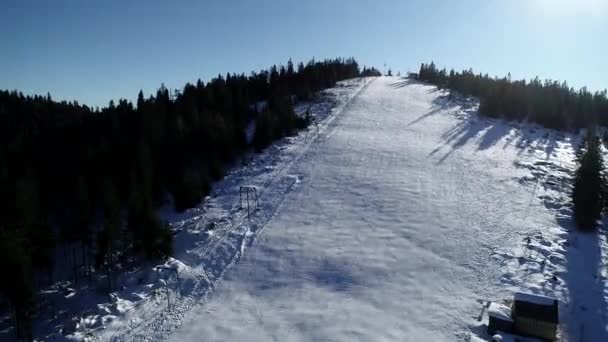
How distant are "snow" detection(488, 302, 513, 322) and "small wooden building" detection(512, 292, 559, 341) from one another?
482 millimetres

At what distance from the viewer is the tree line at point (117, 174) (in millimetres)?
35031

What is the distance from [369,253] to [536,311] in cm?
1270

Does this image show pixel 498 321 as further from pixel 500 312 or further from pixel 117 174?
pixel 117 174

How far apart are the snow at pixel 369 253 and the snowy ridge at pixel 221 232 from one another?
5.3 inches

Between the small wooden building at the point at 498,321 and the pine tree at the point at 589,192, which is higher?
the pine tree at the point at 589,192

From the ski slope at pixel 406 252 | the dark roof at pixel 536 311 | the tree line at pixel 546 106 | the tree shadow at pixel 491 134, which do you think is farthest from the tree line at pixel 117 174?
the tree line at pixel 546 106

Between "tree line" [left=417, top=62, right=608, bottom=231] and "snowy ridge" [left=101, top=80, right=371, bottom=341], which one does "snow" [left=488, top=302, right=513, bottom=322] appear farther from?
"tree line" [left=417, top=62, right=608, bottom=231]

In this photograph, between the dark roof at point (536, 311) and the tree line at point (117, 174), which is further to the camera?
the tree line at point (117, 174)

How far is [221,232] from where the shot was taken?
39656 mm

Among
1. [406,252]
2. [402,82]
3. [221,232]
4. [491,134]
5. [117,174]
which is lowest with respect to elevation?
[406,252]

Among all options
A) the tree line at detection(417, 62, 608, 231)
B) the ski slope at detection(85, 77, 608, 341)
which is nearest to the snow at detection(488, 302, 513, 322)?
the ski slope at detection(85, 77, 608, 341)

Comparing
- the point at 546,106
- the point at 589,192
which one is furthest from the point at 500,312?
the point at 546,106

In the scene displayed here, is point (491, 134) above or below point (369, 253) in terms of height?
above

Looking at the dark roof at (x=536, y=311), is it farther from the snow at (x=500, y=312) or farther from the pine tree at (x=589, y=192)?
the pine tree at (x=589, y=192)
